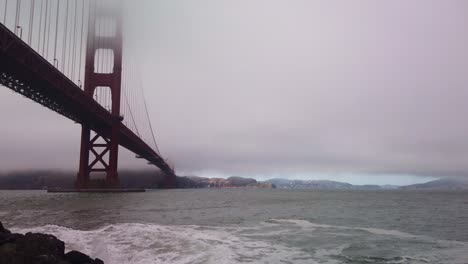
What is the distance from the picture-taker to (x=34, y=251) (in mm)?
6914

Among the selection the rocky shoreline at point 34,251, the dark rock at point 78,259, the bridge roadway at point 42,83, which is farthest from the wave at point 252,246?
the bridge roadway at point 42,83

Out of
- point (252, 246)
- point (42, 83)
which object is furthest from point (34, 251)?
point (42, 83)

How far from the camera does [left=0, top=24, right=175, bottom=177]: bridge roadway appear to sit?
23891mm

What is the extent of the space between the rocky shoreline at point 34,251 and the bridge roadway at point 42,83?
17.7 meters

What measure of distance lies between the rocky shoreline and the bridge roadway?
58.0ft

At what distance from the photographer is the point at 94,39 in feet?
164

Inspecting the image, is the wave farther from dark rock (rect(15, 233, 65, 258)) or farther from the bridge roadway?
the bridge roadway

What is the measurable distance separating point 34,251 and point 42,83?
945 inches

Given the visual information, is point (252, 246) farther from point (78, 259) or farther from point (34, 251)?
point (34, 251)

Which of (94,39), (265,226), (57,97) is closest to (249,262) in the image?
(265,226)

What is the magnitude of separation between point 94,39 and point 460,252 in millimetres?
46604

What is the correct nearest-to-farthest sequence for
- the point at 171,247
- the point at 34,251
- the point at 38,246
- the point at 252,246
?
the point at 34,251 < the point at 38,246 < the point at 171,247 < the point at 252,246

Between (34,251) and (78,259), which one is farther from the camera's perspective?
(78,259)

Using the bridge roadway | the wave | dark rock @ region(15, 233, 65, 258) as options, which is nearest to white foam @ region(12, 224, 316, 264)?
the wave
